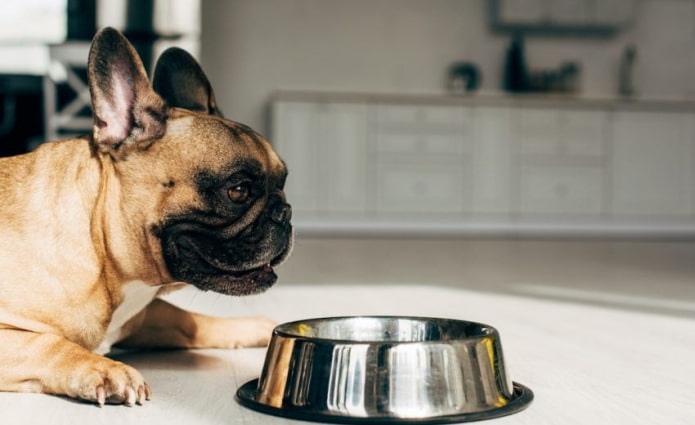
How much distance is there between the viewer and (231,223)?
4.37 feet

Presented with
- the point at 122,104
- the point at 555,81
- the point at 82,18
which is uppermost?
the point at 82,18

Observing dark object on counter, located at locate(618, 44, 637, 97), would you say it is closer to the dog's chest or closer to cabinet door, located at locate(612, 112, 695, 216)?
cabinet door, located at locate(612, 112, 695, 216)

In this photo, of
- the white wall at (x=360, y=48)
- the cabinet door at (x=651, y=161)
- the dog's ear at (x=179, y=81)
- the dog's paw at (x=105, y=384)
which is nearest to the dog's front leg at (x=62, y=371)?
the dog's paw at (x=105, y=384)

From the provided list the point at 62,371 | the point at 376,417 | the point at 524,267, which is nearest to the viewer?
the point at 376,417

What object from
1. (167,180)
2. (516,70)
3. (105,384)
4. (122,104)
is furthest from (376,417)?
(516,70)

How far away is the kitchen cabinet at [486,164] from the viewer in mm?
6336

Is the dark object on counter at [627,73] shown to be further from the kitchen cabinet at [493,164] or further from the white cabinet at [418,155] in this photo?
the white cabinet at [418,155]

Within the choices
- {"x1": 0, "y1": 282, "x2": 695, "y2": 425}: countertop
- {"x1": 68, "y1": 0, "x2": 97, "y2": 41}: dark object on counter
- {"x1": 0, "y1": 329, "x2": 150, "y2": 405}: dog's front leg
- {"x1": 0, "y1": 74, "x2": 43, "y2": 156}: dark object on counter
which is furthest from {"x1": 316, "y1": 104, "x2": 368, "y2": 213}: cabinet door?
{"x1": 0, "y1": 329, "x2": 150, "y2": 405}: dog's front leg

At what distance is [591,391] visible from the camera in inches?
52.1

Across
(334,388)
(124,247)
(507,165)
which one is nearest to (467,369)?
(334,388)

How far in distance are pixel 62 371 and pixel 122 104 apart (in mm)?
391

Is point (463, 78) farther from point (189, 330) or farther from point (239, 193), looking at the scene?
point (239, 193)

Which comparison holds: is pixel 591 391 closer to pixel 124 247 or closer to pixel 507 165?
pixel 124 247

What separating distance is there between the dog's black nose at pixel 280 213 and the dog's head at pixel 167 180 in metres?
0.03
